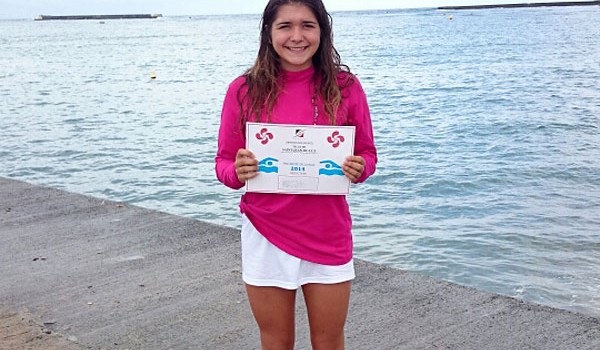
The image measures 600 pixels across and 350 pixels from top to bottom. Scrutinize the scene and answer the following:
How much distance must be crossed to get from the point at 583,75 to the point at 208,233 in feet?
87.4

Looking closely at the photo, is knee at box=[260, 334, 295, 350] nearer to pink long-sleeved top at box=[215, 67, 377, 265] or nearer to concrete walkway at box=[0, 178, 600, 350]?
pink long-sleeved top at box=[215, 67, 377, 265]

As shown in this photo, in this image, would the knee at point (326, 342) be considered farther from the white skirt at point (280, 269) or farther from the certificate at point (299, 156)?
the certificate at point (299, 156)

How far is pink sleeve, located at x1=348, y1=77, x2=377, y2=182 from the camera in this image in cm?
280

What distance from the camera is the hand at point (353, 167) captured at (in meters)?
2.71

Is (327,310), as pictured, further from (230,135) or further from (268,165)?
(230,135)

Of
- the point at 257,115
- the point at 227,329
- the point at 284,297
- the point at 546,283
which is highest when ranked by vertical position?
the point at 257,115

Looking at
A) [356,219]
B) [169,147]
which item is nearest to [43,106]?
[169,147]

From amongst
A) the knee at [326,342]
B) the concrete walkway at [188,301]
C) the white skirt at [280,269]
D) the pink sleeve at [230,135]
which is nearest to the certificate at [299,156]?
the pink sleeve at [230,135]

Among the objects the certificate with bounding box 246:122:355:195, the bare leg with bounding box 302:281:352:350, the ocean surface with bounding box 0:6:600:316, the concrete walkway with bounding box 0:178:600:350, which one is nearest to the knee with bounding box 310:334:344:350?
the bare leg with bounding box 302:281:352:350

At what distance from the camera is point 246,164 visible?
8.99 ft

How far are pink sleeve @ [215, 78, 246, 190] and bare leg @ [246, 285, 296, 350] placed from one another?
0.42 m

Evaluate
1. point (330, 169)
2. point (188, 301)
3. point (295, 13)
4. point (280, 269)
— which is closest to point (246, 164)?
point (330, 169)

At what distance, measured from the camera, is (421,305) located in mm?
4566

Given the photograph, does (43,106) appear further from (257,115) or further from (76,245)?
(257,115)
